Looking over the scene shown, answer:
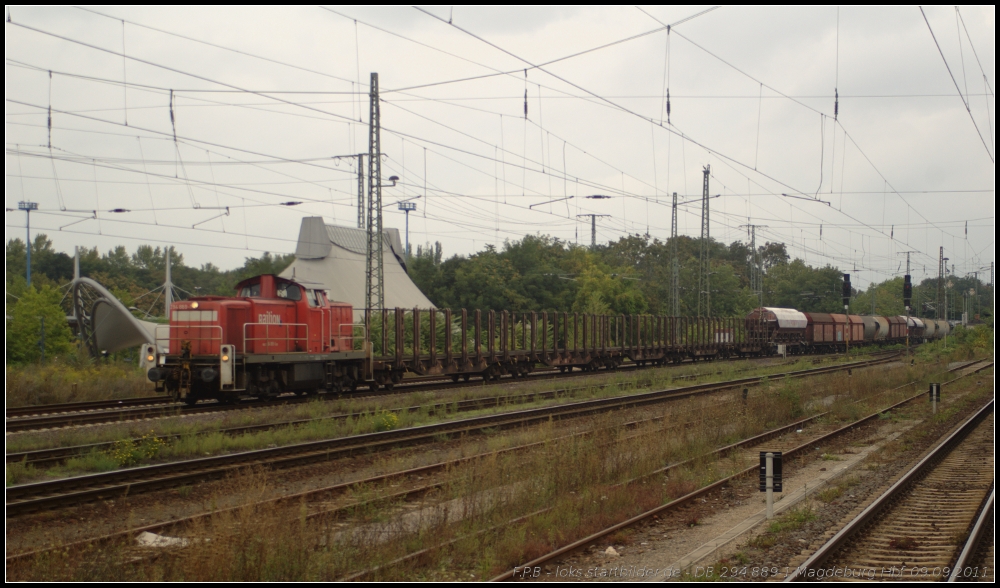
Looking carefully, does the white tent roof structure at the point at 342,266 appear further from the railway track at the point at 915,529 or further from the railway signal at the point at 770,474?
the railway signal at the point at 770,474

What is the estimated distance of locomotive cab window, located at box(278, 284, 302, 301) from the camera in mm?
20891

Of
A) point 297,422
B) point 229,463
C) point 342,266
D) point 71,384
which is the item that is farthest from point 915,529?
point 342,266

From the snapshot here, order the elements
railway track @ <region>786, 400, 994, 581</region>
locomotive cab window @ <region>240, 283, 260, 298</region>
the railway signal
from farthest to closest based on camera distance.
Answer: locomotive cab window @ <region>240, 283, 260, 298</region>
the railway signal
railway track @ <region>786, 400, 994, 581</region>

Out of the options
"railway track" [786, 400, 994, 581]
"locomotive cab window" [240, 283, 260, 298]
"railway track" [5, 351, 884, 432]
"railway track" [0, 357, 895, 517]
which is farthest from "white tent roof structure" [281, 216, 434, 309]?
"railway track" [786, 400, 994, 581]

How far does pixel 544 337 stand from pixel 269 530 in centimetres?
2542

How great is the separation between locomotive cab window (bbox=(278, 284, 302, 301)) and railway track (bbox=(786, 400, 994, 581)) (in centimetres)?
1603

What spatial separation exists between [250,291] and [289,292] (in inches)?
45.7

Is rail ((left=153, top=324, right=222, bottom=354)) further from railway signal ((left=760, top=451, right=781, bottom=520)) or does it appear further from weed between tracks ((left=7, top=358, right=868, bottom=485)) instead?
railway signal ((left=760, top=451, right=781, bottom=520))

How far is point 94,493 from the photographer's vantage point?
9562mm

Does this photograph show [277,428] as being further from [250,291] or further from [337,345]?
[337,345]

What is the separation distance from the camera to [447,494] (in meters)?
9.70

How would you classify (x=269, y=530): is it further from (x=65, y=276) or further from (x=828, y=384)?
(x=65, y=276)

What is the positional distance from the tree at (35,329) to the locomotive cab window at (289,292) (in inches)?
526

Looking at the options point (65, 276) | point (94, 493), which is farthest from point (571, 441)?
point (65, 276)
